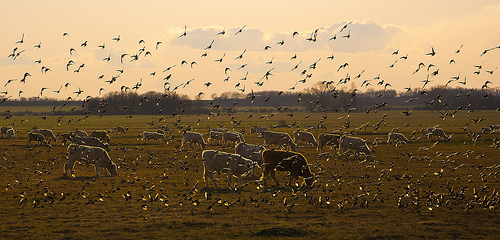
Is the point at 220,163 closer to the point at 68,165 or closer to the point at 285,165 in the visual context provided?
the point at 285,165

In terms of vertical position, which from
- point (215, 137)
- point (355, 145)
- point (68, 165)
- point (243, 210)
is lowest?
point (243, 210)

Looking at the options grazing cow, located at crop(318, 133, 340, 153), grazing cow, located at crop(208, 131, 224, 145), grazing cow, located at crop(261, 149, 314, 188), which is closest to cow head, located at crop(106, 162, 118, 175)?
grazing cow, located at crop(261, 149, 314, 188)

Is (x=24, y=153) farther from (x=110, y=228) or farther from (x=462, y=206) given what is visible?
(x=462, y=206)

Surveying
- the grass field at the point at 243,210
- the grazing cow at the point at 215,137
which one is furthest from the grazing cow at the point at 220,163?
the grazing cow at the point at 215,137

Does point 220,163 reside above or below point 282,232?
above

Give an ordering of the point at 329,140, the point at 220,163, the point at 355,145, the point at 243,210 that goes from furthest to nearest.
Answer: the point at 329,140 < the point at 355,145 < the point at 220,163 < the point at 243,210

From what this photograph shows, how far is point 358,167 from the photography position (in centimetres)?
3272

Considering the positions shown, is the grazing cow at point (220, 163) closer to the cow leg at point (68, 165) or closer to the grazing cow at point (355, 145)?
the cow leg at point (68, 165)

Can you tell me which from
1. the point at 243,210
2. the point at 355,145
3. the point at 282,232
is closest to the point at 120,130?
the point at 355,145

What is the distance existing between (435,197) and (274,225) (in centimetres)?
835

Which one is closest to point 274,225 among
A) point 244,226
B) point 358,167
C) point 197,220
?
point 244,226

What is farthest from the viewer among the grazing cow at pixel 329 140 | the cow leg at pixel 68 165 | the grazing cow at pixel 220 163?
the grazing cow at pixel 329 140

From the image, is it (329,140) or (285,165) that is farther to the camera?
(329,140)

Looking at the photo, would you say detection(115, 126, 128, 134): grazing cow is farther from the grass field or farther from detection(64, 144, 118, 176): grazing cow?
the grass field
